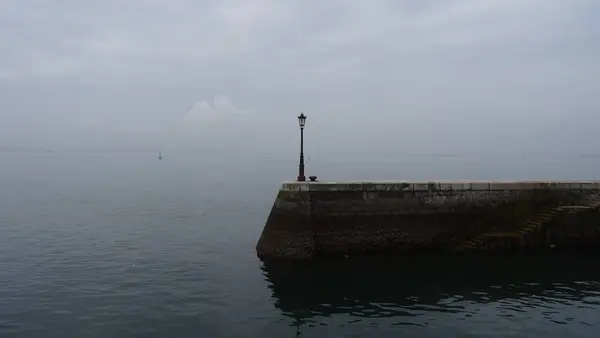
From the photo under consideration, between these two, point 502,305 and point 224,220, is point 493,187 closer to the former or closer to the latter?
point 502,305

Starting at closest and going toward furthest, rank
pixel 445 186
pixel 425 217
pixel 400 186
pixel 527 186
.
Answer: pixel 400 186
pixel 425 217
pixel 445 186
pixel 527 186

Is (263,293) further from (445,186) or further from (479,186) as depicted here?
(479,186)

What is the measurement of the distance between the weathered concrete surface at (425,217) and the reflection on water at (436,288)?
740 millimetres

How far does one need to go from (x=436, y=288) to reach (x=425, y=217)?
13.1ft

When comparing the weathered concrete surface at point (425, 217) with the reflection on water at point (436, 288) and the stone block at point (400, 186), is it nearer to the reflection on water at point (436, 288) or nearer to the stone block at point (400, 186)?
the stone block at point (400, 186)

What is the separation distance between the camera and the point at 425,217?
18.7 meters

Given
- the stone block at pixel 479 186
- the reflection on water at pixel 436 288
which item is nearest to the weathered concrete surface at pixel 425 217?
the stone block at pixel 479 186

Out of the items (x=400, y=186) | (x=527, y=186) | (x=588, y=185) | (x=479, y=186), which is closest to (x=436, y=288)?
(x=400, y=186)

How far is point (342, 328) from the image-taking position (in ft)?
39.5

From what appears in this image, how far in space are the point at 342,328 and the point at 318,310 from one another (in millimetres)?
1436

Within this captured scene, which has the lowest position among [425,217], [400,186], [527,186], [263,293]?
[263,293]

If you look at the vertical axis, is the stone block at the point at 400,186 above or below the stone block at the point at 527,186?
below

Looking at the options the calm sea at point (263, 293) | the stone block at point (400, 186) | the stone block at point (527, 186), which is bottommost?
the calm sea at point (263, 293)

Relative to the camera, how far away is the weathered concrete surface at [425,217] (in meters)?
17.8
